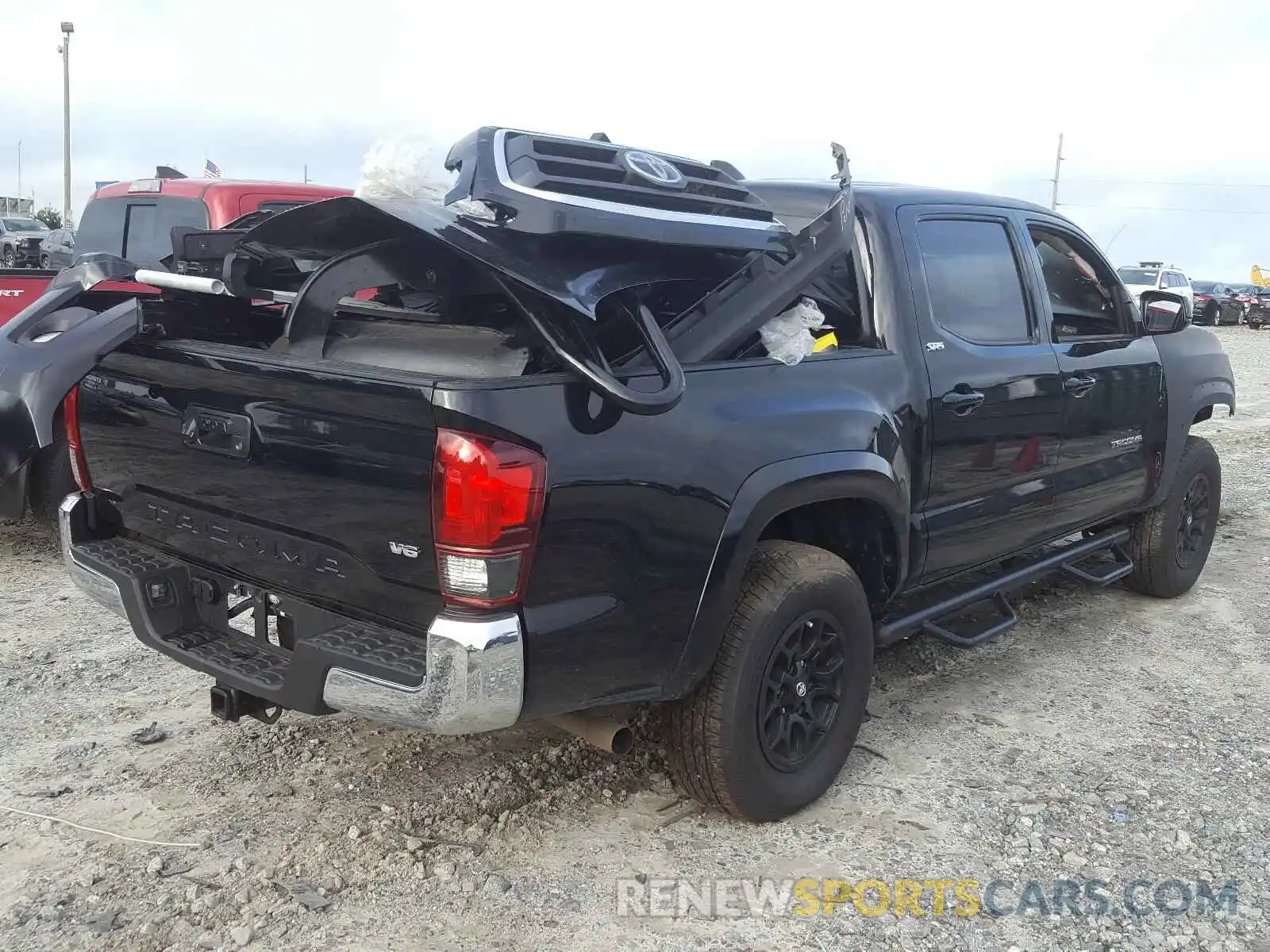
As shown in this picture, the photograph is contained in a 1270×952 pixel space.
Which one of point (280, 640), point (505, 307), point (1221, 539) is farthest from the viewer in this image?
point (1221, 539)

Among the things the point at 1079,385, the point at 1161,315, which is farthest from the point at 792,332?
the point at 1161,315

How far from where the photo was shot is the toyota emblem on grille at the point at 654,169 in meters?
2.88

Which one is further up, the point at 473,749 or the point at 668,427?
the point at 668,427

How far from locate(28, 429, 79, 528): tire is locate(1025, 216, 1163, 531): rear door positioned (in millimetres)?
4426

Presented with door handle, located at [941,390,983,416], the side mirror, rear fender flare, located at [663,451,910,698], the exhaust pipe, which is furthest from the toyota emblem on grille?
the side mirror

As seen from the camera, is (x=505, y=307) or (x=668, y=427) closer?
(x=668, y=427)

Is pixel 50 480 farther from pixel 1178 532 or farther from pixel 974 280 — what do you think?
pixel 1178 532

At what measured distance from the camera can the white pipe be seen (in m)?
3.05

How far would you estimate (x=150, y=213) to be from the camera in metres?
6.74

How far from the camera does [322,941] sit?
269 centimetres

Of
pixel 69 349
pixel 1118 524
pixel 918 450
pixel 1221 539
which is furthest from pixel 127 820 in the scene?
pixel 1221 539

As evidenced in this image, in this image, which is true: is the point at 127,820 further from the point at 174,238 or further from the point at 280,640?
the point at 174,238

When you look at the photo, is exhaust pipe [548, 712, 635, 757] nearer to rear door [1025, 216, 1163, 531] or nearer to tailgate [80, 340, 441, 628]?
tailgate [80, 340, 441, 628]

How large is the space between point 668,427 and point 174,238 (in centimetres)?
187
